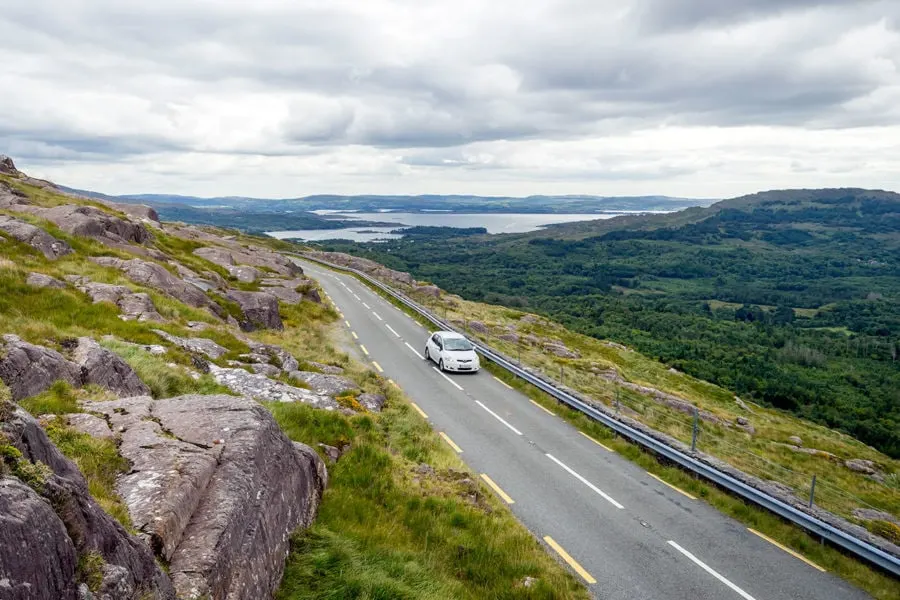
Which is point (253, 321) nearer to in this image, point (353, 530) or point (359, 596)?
point (353, 530)

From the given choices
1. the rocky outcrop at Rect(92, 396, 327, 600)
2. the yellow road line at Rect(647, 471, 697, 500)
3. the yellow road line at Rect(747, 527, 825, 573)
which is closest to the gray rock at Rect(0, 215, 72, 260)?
the rocky outcrop at Rect(92, 396, 327, 600)

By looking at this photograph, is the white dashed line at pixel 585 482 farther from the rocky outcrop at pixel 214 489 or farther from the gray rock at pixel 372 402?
the rocky outcrop at pixel 214 489

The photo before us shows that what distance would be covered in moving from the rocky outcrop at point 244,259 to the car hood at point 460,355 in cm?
2114

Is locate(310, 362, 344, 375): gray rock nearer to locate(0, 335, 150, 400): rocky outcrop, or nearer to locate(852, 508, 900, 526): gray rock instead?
locate(0, 335, 150, 400): rocky outcrop

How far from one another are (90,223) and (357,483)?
81.5 feet

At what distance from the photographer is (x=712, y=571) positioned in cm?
1054

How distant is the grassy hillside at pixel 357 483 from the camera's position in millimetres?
7367

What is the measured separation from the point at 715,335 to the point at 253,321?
120 meters

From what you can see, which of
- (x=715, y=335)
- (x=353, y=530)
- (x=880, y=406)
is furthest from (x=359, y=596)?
(x=715, y=335)

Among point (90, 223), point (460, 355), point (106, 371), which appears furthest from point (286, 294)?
point (106, 371)

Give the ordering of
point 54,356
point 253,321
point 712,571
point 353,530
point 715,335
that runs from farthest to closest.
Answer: point 715,335, point 253,321, point 712,571, point 54,356, point 353,530

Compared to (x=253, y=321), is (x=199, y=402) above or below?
above

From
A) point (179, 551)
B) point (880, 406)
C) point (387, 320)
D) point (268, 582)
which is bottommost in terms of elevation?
point (880, 406)

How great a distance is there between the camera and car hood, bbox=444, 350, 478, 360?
2648 centimetres
